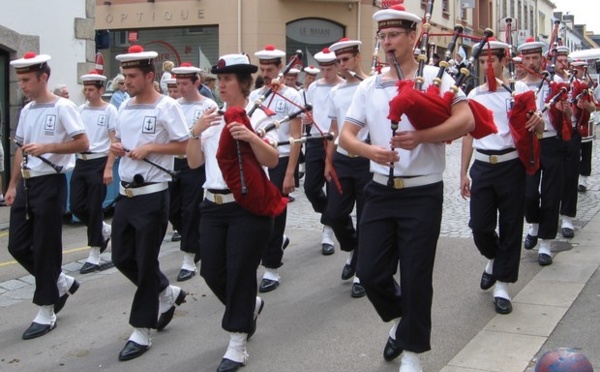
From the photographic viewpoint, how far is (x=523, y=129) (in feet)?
20.0

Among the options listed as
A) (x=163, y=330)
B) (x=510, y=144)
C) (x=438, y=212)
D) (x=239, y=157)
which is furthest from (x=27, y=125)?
(x=510, y=144)

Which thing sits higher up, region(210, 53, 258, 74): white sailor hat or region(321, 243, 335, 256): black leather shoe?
region(210, 53, 258, 74): white sailor hat

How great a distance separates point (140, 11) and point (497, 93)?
19.0 m

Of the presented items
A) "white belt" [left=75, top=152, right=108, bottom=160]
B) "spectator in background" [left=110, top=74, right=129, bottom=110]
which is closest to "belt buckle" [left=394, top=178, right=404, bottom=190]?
"white belt" [left=75, top=152, right=108, bottom=160]

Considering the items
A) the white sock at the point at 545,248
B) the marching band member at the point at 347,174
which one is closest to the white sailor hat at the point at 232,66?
the marching band member at the point at 347,174

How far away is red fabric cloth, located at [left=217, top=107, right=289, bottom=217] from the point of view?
15.2ft

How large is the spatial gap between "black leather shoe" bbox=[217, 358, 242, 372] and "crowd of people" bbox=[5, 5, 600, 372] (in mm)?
14

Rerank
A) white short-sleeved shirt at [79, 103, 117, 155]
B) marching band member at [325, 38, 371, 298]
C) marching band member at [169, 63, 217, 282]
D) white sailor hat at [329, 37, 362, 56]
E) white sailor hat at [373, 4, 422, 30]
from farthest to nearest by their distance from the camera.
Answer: white short-sleeved shirt at [79, 103, 117, 155], marching band member at [169, 63, 217, 282], white sailor hat at [329, 37, 362, 56], marching band member at [325, 38, 371, 298], white sailor hat at [373, 4, 422, 30]

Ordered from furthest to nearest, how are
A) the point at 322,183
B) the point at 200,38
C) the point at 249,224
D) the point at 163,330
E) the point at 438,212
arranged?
1. the point at 200,38
2. the point at 322,183
3. the point at 163,330
4. the point at 249,224
5. the point at 438,212

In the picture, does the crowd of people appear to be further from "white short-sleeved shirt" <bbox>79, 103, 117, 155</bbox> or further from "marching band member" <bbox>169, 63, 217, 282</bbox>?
"white short-sleeved shirt" <bbox>79, 103, 117, 155</bbox>

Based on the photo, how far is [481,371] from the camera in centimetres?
470

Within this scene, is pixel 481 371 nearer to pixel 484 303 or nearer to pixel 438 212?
→ pixel 438 212

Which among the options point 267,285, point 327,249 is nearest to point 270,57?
point 267,285

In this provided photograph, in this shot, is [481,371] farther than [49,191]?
No
